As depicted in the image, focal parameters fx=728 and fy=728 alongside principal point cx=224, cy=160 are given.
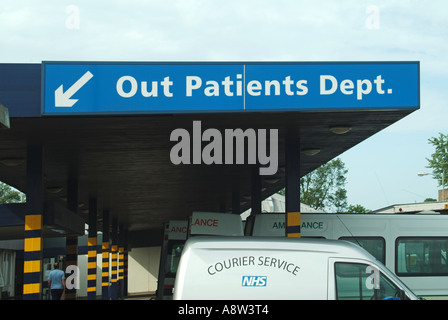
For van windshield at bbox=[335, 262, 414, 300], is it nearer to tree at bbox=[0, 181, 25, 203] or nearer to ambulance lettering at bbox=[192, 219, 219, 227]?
ambulance lettering at bbox=[192, 219, 219, 227]

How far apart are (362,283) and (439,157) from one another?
81.7 m

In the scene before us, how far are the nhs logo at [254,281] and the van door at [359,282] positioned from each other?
791mm

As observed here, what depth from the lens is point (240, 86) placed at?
13797 millimetres

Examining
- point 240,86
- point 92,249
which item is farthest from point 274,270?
point 92,249

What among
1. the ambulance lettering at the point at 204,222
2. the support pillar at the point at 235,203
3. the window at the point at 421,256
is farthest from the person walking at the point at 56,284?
the window at the point at 421,256

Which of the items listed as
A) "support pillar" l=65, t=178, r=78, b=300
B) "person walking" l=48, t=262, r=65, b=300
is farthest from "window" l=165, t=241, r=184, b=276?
"support pillar" l=65, t=178, r=78, b=300

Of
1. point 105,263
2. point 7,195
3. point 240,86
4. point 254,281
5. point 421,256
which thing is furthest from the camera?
A: point 7,195

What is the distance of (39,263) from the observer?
16.5 m

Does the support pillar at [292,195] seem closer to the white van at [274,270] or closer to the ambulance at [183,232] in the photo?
the ambulance at [183,232]

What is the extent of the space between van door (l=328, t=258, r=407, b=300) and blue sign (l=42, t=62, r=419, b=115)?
553cm

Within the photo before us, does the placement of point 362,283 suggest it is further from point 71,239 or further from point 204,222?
point 71,239

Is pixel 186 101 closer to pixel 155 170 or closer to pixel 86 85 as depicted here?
pixel 86 85

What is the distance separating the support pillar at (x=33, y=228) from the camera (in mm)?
16297

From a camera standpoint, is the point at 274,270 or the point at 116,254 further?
the point at 116,254
